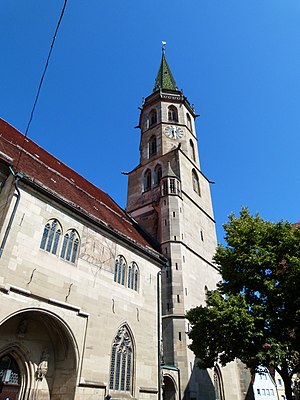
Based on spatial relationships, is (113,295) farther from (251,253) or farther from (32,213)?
(251,253)

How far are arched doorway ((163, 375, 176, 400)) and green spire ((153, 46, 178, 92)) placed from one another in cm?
3212

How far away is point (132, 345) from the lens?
1341 cm

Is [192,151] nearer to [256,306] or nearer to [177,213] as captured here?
[177,213]

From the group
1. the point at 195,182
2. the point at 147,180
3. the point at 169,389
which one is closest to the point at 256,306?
the point at 169,389

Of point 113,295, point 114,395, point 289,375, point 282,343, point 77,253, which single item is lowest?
point 114,395

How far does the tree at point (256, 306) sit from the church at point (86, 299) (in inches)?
128

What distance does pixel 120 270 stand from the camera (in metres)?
14.6

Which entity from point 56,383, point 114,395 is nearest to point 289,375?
point 114,395

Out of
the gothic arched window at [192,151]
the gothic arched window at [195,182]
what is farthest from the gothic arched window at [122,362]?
the gothic arched window at [192,151]

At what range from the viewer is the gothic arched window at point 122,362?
475 inches

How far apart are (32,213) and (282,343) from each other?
10867mm

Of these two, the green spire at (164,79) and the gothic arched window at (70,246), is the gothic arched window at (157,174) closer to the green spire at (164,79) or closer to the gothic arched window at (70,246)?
the gothic arched window at (70,246)

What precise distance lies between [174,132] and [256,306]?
21686 mm

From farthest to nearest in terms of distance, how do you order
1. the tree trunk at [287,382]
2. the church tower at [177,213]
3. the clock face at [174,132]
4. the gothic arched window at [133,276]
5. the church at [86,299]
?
the clock face at [174,132] < the church tower at [177,213] < the gothic arched window at [133,276] < the tree trunk at [287,382] < the church at [86,299]
